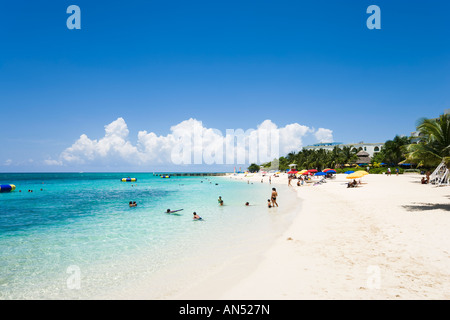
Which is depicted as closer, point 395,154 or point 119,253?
point 119,253

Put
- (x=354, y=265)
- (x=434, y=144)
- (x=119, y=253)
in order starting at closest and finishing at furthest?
(x=354, y=265) → (x=119, y=253) → (x=434, y=144)

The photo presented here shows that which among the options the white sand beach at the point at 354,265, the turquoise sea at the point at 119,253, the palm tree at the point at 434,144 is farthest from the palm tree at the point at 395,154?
the turquoise sea at the point at 119,253

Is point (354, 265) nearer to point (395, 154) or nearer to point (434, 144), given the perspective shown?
point (434, 144)

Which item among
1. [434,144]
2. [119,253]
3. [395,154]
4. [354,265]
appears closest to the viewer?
[354,265]

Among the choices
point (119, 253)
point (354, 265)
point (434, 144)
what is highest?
point (434, 144)

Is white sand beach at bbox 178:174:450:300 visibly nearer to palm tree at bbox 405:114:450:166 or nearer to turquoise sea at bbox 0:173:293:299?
turquoise sea at bbox 0:173:293:299

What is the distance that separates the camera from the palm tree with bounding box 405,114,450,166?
14.2 meters

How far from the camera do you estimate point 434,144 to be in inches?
580

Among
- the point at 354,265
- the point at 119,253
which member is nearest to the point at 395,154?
the point at 354,265

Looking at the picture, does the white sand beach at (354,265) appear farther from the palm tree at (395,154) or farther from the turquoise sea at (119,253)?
the palm tree at (395,154)

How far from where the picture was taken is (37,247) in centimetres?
1151
